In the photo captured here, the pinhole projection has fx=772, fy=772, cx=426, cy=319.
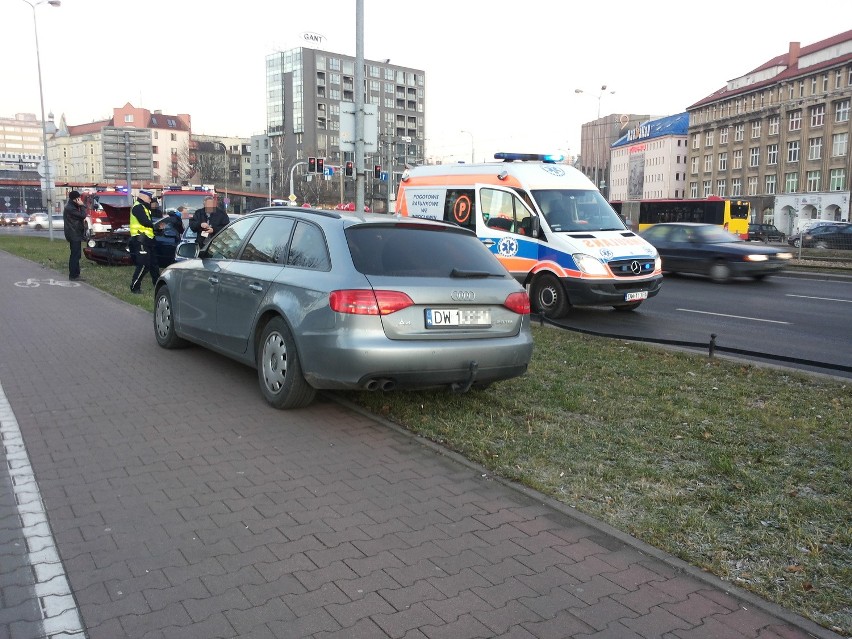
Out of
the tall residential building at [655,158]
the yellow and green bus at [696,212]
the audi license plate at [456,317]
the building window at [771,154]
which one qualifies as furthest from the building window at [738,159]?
the audi license plate at [456,317]

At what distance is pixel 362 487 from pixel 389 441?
907 mm

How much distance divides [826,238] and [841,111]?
39.3 meters

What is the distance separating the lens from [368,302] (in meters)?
5.43

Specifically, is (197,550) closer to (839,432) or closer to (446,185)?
(839,432)

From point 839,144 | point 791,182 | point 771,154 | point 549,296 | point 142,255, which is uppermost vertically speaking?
point 839,144

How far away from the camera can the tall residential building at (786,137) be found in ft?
226

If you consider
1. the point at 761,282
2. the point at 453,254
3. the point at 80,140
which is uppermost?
the point at 80,140

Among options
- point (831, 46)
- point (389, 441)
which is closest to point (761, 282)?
point (389, 441)

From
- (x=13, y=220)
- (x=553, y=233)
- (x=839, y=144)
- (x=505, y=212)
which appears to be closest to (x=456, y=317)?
(x=553, y=233)

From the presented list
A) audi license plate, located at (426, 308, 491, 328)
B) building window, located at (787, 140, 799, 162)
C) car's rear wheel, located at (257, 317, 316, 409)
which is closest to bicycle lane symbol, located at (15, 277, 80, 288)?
car's rear wheel, located at (257, 317, 316, 409)

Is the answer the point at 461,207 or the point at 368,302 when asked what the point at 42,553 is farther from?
the point at 461,207

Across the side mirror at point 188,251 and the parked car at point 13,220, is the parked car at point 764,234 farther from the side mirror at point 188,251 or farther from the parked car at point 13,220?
the parked car at point 13,220

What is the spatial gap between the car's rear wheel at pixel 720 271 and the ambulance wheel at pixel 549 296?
8.98m

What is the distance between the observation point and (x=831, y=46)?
7225 cm
